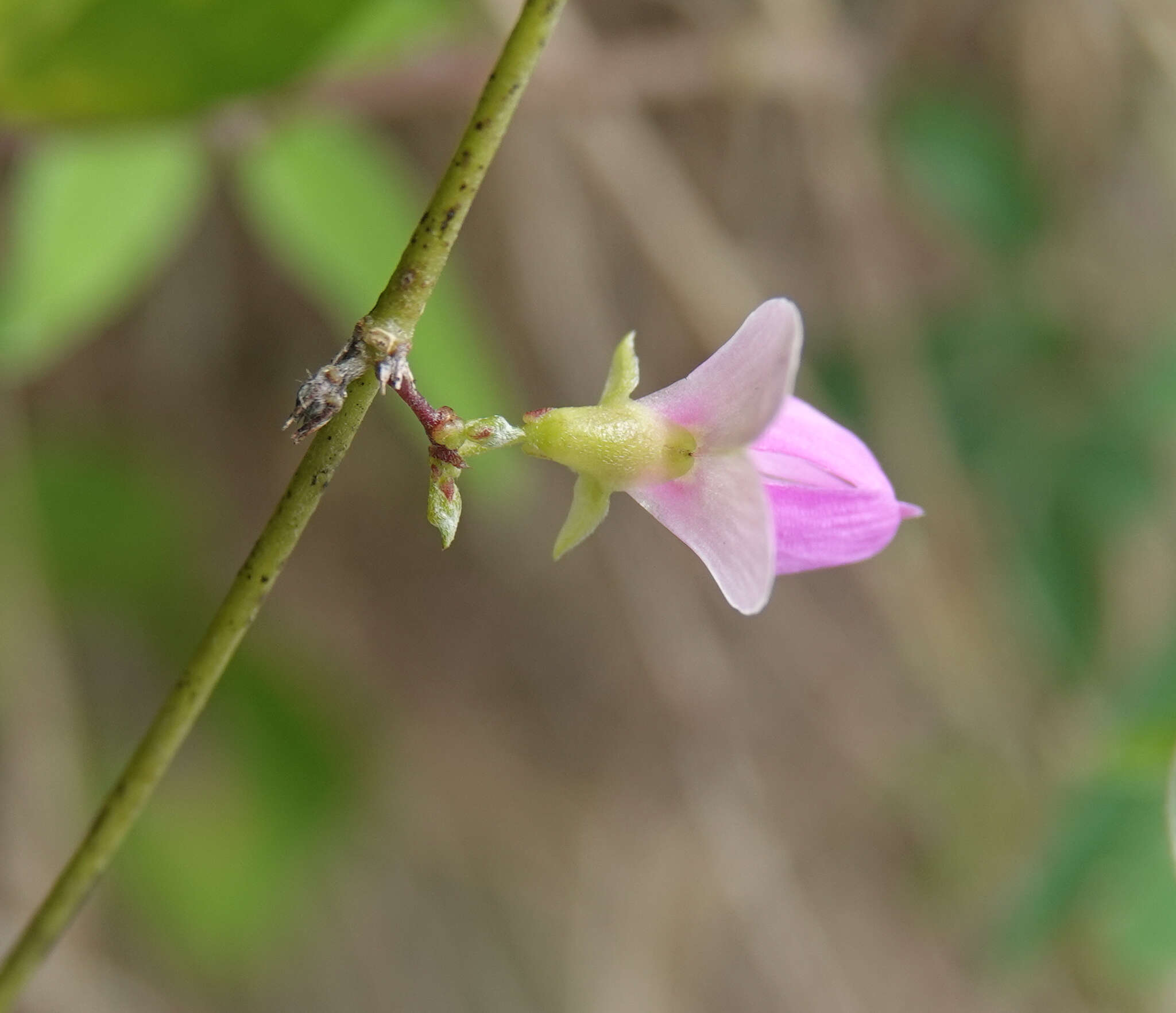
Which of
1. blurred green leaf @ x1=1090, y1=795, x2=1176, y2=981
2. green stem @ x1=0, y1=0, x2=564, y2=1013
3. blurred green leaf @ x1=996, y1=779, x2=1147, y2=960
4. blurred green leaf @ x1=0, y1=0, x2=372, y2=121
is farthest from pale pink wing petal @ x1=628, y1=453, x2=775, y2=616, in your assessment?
blurred green leaf @ x1=1090, y1=795, x2=1176, y2=981

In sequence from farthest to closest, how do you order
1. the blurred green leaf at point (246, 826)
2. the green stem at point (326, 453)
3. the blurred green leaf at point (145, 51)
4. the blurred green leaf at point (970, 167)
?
1. the blurred green leaf at point (246, 826)
2. the blurred green leaf at point (970, 167)
3. the blurred green leaf at point (145, 51)
4. the green stem at point (326, 453)

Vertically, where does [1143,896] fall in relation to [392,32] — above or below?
below

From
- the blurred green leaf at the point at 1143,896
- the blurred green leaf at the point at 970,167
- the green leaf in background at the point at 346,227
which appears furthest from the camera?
the blurred green leaf at the point at 970,167

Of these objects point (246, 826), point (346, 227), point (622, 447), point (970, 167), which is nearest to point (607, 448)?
point (622, 447)

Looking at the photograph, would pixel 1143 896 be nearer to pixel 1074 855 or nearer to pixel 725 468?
pixel 1074 855

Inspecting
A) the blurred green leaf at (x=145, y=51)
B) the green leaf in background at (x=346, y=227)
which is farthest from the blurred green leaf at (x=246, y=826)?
the blurred green leaf at (x=145, y=51)

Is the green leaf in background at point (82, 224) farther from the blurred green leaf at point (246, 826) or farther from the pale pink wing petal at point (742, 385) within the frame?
the blurred green leaf at point (246, 826)

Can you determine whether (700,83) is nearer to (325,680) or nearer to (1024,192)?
(1024,192)
